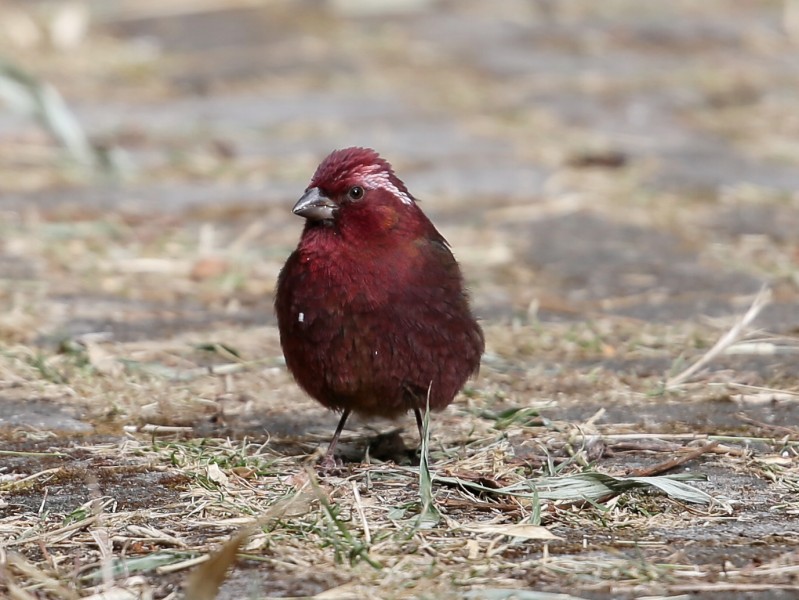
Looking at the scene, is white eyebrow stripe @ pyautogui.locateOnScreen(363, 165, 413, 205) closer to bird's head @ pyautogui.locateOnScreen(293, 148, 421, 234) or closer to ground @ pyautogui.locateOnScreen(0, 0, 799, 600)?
bird's head @ pyautogui.locateOnScreen(293, 148, 421, 234)

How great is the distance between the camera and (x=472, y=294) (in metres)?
4.91

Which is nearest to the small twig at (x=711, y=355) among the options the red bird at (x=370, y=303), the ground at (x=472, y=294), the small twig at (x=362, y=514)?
the ground at (x=472, y=294)

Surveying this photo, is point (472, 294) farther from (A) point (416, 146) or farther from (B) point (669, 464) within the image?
(A) point (416, 146)

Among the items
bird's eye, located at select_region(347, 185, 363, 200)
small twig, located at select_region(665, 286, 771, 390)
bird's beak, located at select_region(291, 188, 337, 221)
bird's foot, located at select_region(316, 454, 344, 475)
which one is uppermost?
bird's eye, located at select_region(347, 185, 363, 200)

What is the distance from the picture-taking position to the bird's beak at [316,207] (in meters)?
4.09

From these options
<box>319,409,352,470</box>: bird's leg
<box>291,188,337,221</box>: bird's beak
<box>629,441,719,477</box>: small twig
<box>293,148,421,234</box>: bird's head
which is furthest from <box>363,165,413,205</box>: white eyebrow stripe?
<box>629,441,719,477</box>: small twig

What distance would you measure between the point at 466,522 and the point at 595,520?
0.31 meters

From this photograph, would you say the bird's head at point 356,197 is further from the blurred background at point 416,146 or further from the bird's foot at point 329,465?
the blurred background at point 416,146

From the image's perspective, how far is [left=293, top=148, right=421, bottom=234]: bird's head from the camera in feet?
13.4

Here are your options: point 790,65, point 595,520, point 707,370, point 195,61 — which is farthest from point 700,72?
point 595,520

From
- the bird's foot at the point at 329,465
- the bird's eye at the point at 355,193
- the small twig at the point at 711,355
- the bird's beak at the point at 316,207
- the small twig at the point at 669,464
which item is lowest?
the bird's foot at the point at 329,465

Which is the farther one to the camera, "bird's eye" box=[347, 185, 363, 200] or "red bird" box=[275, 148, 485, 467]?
"bird's eye" box=[347, 185, 363, 200]

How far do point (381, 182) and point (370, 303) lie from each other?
459 mm

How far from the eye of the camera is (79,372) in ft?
15.5
